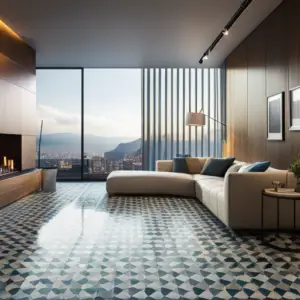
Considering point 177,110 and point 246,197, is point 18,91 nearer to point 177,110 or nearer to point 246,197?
point 177,110

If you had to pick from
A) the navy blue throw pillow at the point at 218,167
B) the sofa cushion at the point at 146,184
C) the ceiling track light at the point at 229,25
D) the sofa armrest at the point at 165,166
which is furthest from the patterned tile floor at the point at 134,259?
the ceiling track light at the point at 229,25

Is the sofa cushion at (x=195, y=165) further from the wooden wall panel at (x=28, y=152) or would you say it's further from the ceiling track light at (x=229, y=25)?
the wooden wall panel at (x=28, y=152)

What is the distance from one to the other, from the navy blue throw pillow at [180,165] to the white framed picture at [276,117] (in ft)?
6.86

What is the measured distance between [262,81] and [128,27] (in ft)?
7.15

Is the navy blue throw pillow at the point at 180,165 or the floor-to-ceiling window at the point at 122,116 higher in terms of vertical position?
the floor-to-ceiling window at the point at 122,116

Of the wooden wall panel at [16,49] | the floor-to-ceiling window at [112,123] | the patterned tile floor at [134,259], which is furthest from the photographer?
the floor-to-ceiling window at [112,123]

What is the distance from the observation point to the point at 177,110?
943cm

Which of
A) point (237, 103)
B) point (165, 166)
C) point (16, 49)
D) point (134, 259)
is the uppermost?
point (16, 49)

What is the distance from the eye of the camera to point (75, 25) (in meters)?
5.93

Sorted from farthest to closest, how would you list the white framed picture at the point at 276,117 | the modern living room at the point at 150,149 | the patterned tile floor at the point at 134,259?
the white framed picture at the point at 276,117 → the modern living room at the point at 150,149 → the patterned tile floor at the point at 134,259

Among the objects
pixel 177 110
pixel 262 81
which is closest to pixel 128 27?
pixel 262 81

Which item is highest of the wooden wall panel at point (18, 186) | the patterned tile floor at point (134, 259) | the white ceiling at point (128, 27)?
the white ceiling at point (128, 27)

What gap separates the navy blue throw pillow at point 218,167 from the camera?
6.71 metres

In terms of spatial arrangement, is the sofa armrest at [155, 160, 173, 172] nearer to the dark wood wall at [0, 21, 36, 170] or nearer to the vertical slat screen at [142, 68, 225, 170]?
the vertical slat screen at [142, 68, 225, 170]
